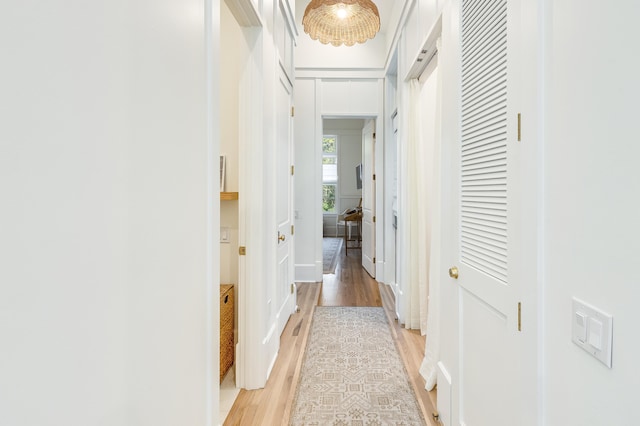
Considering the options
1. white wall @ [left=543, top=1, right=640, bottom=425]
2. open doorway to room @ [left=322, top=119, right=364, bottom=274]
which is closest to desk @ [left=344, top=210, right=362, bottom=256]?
open doorway to room @ [left=322, top=119, right=364, bottom=274]

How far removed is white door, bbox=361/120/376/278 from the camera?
501 cm

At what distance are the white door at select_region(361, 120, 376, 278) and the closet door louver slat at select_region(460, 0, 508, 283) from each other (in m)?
3.39

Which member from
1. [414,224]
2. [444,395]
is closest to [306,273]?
[414,224]

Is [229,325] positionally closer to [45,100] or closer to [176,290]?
[176,290]

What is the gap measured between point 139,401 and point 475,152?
152 cm

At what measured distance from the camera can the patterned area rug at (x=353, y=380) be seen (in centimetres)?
192

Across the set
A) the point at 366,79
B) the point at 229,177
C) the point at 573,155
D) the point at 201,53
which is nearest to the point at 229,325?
the point at 229,177

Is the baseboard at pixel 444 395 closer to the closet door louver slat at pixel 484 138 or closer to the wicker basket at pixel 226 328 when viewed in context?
the closet door louver slat at pixel 484 138

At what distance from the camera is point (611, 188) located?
0.71 m

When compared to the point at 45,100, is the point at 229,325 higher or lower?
lower

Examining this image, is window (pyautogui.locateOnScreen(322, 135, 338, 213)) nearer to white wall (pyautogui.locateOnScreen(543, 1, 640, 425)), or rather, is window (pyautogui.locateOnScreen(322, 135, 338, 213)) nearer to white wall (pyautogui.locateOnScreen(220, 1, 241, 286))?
white wall (pyautogui.locateOnScreen(220, 1, 241, 286))

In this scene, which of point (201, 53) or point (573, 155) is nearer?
point (573, 155)

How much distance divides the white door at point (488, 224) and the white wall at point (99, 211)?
43.0 inches

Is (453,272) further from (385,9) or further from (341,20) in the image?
(385,9)
